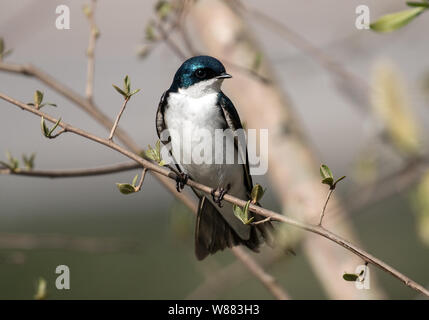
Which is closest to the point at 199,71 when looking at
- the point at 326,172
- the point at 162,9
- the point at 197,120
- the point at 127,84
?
the point at 197,120

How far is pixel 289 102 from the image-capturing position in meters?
2.44

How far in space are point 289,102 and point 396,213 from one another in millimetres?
5078

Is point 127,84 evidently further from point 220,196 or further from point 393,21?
point 220,196

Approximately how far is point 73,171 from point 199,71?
524 millimetres

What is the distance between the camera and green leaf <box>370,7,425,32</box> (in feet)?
3.91

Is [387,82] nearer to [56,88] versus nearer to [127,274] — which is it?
[56,88]

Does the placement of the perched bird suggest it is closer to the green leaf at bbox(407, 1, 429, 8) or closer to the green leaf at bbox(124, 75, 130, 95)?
the green leaf at bbox(124, 75, 130, 95)

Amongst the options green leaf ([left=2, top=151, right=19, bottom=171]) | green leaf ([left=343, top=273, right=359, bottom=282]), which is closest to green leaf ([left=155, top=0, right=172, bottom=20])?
green leaf ([left=2, top=151, right=19, bottom=171])

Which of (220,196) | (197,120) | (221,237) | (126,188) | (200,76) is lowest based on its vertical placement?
(126,188)

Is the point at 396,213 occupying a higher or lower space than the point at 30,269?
higher

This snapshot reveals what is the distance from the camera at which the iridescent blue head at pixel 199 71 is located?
6.25ft

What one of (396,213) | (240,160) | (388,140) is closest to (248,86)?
(240,160)

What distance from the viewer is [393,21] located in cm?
121
